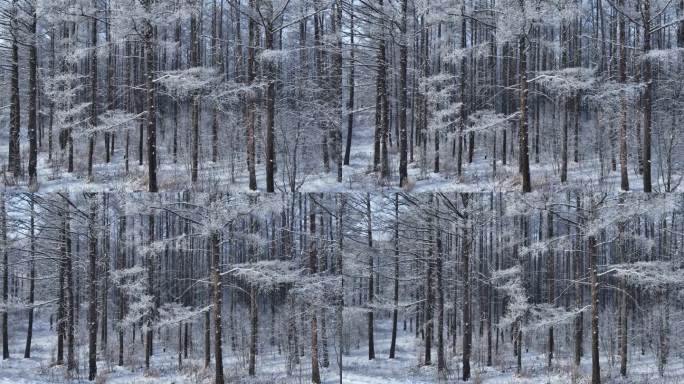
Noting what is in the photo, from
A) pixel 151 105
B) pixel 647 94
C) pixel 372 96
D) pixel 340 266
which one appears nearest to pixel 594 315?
pixel 647 94

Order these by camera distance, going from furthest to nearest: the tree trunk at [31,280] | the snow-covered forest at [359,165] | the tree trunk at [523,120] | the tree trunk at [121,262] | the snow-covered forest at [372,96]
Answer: the tree trunk at [31,280] → the tree trunk at [121,262] → the snow-covered forest at [359,165] → the snow-covered forest at [372,96] → the tree trunk at [523,120]

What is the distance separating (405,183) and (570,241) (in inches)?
177

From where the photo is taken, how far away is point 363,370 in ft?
44.3

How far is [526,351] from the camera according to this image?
1494cm

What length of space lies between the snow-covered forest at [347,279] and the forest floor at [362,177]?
313 millimetres

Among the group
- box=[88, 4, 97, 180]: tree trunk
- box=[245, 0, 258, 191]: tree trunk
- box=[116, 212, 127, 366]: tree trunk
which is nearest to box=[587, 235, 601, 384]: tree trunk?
box=[245, 0, 258, 191]: tree trunk

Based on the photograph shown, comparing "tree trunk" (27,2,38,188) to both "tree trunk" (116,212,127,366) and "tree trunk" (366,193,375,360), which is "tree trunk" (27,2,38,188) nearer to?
"tree trunk" (116,212,127,366)

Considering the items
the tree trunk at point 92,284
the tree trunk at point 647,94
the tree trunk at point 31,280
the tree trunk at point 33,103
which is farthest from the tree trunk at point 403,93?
the tree trunk at point 31,280

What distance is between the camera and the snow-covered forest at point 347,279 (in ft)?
43.6

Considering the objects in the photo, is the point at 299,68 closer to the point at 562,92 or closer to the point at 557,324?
the point at 562,92

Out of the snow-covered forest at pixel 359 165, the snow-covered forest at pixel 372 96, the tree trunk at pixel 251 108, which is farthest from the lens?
the snow-covered forest at pixel 359 165

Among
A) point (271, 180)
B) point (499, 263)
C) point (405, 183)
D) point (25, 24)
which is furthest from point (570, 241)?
point (25, 24)

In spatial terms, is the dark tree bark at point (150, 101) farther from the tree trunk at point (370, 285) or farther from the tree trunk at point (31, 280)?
the tree trunk at point (370, 285)

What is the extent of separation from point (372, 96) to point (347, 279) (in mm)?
4519
